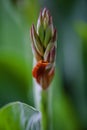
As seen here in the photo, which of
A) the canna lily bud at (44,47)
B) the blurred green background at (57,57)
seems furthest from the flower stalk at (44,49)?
the blurred green background at (57,57)

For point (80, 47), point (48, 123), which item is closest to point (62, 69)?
point (80, 47)

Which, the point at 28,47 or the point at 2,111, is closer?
the point at 2,111

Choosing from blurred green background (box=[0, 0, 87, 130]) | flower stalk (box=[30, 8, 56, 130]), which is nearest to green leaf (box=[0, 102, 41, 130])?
flower stalk (box=[30, 8, 56, 130])

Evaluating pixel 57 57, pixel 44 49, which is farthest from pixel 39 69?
pixel 57 57

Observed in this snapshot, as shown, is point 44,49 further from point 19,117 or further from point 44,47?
point 19,117

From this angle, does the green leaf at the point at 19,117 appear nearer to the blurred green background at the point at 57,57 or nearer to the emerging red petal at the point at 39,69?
the emerging red petal at the point at 39,69

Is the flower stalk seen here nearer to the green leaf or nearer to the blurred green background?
the green leaf

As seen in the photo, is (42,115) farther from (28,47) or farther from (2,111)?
(28,47)
